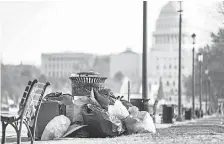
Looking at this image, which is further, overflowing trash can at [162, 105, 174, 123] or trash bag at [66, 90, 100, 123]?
overflowing trash can at [162, 105, 174, 123]

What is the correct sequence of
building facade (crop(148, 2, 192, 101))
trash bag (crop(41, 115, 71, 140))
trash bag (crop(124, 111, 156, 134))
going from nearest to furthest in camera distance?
trash bag (crop(41, 115, 71, 140)) → trash bag (crop(124, 111, 156, 134)) → building facade (crop(148, 2, 192, 101))

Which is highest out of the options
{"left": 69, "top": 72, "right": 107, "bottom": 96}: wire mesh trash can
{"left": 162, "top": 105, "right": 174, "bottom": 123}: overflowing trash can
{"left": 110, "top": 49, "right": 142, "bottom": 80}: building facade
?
{"left": 110, "top": 49, "right": 142, "bottom": 80}: building facade

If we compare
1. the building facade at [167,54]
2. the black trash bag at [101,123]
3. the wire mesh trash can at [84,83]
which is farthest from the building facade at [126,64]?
the black trash bag at [101,123]

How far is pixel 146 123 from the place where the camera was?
47.7 ft

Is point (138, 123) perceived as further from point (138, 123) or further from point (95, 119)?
point (95, 119)

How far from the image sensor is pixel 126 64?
19888cm

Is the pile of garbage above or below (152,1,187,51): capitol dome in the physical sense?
below

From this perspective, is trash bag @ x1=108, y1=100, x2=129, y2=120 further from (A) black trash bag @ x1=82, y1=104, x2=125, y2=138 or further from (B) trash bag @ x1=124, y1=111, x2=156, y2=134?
(A) black trash bag @ x1=82, y1=104, x2=125, y2=138

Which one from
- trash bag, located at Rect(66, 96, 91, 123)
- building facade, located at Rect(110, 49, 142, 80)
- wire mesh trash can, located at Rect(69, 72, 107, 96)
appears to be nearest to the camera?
trash bag, located at Rect(66, 96, 91, 123)

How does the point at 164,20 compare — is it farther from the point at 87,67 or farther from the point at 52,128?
the point at 52,128

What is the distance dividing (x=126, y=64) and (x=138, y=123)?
185 m

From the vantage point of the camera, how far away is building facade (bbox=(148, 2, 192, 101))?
171625 mm

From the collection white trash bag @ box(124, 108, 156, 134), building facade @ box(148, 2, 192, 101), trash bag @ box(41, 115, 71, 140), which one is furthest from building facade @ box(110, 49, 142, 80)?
trash bag @ box(41, 115, 71, 140)

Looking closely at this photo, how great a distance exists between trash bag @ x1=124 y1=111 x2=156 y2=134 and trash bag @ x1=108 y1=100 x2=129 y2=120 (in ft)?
0.66
